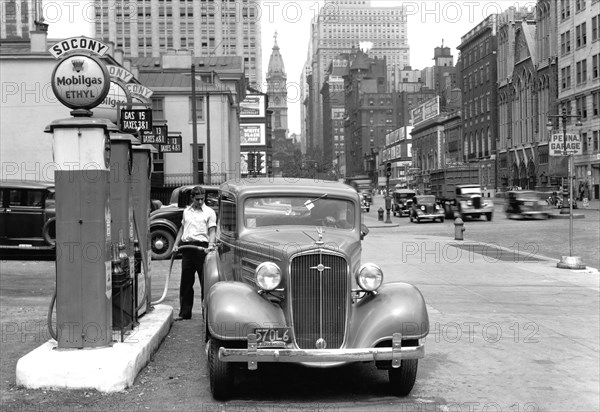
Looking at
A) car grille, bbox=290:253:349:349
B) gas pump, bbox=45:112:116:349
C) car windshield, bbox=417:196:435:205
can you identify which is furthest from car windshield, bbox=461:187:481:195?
gas pump, bbox=45:112:116:349

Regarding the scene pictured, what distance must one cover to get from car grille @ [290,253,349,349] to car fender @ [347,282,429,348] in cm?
18

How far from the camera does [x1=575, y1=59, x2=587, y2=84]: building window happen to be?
222ft

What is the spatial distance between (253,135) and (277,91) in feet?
252

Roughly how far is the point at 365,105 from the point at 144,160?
179686 millimetres

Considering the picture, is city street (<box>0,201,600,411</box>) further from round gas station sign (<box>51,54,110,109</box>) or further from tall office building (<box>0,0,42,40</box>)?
tall office building (<box>0,0,42,40</box>)

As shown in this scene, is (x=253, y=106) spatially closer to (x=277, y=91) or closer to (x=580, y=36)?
(x=580, y=36)

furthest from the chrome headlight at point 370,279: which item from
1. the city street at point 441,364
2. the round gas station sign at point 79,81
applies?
the round gas station sign at point 79,81

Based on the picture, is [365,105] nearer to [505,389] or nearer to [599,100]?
[599,100]

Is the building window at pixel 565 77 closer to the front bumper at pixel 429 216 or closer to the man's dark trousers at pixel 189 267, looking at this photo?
the front bumper at pixel 429 216

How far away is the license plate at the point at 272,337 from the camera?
6586 millimetres

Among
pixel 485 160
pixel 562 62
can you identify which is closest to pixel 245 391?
pixel 562 62

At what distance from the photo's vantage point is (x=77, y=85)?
7.25m

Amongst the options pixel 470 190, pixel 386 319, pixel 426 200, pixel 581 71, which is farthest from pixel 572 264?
pixel 581 71

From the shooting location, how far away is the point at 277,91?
161 metres
